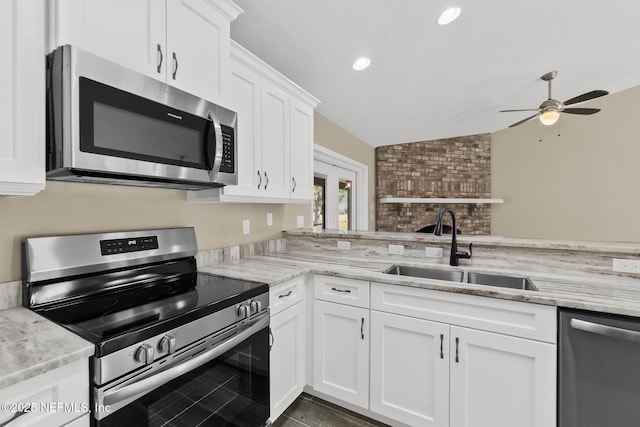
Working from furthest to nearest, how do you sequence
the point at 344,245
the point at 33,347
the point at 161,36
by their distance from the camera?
the point at 344,245, the point at 161,36, the point at 33,347

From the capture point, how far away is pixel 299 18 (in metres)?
1.88

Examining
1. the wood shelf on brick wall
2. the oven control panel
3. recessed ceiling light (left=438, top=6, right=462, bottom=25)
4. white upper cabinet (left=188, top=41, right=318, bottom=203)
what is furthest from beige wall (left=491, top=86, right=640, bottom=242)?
the oven control panel

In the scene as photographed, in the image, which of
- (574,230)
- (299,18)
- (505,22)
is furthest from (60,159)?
(574,230)

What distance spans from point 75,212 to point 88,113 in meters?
0.54

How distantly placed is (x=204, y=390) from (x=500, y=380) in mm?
1315

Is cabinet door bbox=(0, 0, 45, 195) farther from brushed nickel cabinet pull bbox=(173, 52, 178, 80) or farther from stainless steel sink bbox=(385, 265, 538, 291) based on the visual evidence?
stainless steel sink bbox=(385, 265, 538, 291)

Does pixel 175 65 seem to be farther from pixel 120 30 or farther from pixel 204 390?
pixel 204 390

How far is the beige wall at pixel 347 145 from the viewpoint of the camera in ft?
11.1

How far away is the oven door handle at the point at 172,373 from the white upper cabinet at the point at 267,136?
772 mm

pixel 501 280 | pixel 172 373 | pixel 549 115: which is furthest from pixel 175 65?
pixel 549 115

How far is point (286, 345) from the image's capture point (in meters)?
1.70

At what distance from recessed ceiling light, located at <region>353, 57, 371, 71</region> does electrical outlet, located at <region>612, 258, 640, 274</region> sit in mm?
2227

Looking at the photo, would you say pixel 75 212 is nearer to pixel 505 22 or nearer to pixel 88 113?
pixel 88 113

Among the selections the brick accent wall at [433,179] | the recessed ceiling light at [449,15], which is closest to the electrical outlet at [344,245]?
the recessed ceiling light at [449,15]
